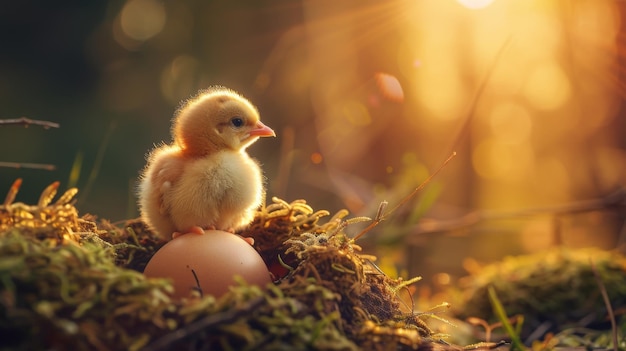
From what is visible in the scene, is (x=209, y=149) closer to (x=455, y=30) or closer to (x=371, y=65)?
(x=371, y=65)

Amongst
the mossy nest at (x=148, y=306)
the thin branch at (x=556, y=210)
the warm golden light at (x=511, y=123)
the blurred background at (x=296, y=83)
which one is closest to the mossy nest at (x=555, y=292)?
the thin branch at (x=556, y=210)

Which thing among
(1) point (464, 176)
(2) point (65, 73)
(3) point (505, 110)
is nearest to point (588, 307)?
(2) point (65, 73)

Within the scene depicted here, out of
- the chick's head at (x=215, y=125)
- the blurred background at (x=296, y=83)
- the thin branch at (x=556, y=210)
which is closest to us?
the chick's head at (x=215, y=125)

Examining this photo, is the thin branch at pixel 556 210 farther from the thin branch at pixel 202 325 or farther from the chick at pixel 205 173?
the thin branch at pixel 202 325

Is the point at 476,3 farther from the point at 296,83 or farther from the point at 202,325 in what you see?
the point at 202,325

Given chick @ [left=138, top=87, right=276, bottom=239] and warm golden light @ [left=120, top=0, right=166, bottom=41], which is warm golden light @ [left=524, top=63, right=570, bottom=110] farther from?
chick @ [left=138, top=87, right=276, bottom=239]
